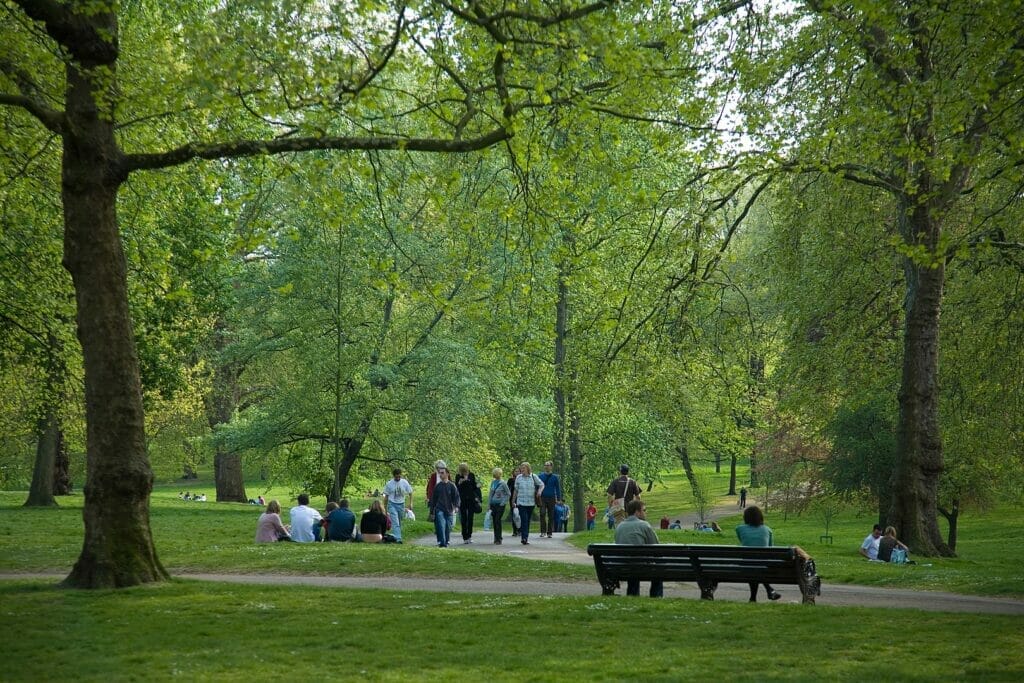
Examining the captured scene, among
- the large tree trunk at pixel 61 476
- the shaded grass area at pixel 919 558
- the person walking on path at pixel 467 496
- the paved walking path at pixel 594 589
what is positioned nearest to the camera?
the paved walking path at pixel 594 589

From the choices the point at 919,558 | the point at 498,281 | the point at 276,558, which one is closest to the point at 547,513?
the point at 498,281

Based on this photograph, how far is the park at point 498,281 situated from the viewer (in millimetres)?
11312

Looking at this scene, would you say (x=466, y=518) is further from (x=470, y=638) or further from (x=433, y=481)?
(x=470, y=638)

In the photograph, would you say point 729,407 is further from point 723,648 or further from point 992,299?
point 723,648

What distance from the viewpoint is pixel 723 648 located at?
10062 millimetres

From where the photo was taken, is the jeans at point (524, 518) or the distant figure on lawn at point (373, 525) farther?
the jeans at point (524, 518)

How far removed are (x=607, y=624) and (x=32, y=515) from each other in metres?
20.9

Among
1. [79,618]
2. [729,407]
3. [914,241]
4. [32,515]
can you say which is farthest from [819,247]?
[32,515]

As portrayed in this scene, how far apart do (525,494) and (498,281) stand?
25.7 ft

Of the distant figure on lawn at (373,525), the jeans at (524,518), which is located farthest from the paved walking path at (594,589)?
the jeans at (524,518)

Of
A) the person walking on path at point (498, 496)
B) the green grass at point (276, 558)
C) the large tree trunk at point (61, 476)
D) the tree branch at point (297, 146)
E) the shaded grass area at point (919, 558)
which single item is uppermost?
the tree branch at point (297, 146)

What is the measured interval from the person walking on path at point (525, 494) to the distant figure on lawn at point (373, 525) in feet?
10.3

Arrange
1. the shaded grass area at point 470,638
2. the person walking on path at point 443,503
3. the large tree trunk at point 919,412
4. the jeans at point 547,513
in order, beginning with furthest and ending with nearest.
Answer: the jeans at point 547,513 → the person walking on path at point 443,503 → the large tree trunk at point 919,412 → the shaded grass area at point 470,638

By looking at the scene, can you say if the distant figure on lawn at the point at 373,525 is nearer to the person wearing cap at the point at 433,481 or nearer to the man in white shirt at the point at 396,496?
the person wearing cap at the point at 433,481
